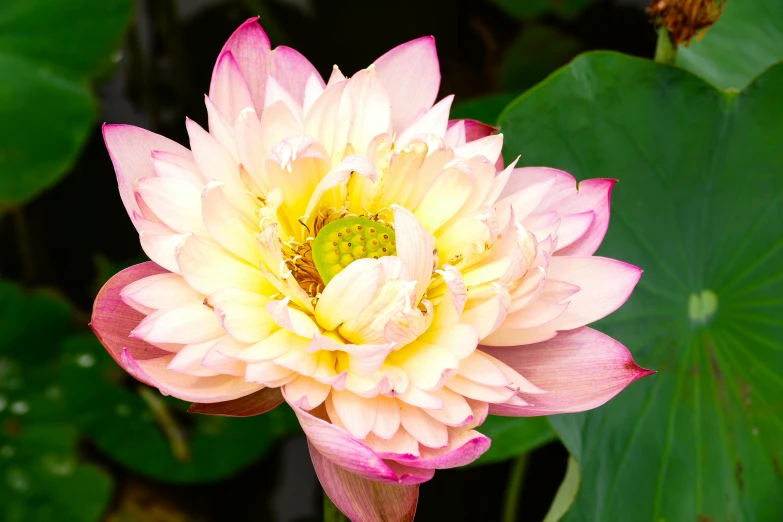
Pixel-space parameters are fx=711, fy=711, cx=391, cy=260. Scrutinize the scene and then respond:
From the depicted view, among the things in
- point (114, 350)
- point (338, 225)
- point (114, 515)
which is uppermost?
point (338, 225)

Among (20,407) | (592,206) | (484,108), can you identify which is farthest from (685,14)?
(20,407)

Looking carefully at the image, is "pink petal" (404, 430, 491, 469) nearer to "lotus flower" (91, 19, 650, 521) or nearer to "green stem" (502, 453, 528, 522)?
"lotus flower" (91, 19, 650, 521)

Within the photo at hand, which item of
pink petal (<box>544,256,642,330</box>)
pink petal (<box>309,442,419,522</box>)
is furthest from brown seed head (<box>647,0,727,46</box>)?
pink petal (<box>309,442,419,522</box>)

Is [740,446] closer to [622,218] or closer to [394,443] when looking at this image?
[622,218]

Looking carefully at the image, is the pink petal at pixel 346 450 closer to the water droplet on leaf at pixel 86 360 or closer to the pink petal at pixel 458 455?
the pink petal at pixel 458 455

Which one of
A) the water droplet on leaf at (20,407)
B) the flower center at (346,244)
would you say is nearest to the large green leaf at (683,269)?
the flower center at (346,244)

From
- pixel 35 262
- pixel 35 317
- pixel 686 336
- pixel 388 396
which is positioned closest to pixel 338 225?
pixel 388 396
